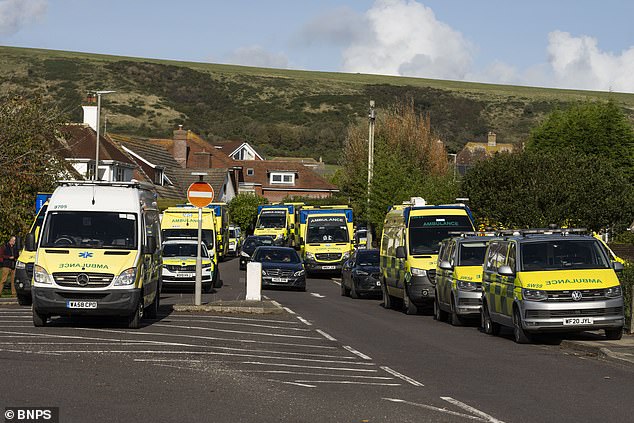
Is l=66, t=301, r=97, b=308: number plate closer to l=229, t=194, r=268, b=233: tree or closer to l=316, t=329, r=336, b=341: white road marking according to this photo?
Answer: l=316, t=329, r=336, b=341: white road marking

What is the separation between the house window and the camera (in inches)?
4628

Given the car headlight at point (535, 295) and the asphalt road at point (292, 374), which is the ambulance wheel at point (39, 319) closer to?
the asphalt road at point (292, 374)

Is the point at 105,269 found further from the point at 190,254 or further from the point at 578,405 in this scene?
the point at 190,254

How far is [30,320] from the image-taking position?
23.2 metres

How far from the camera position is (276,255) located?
42125 millimetres

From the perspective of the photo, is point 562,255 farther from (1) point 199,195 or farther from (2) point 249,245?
(2) point 249,245

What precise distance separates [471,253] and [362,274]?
1084cm

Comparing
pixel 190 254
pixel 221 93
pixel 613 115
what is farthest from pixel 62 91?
pixel 190 254

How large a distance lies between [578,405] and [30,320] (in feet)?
44.1

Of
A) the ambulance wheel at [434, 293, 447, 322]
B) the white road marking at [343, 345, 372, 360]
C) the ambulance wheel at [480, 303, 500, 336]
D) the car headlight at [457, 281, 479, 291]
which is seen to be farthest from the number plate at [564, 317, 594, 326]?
the ambulance wheel at [434, 293, 447, 322]

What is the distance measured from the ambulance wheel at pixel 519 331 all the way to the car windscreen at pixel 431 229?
8.64 m

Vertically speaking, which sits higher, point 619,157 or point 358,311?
point 619,157

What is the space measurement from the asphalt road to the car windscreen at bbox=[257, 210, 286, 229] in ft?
134

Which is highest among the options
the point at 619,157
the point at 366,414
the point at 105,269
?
the point at 619,157
